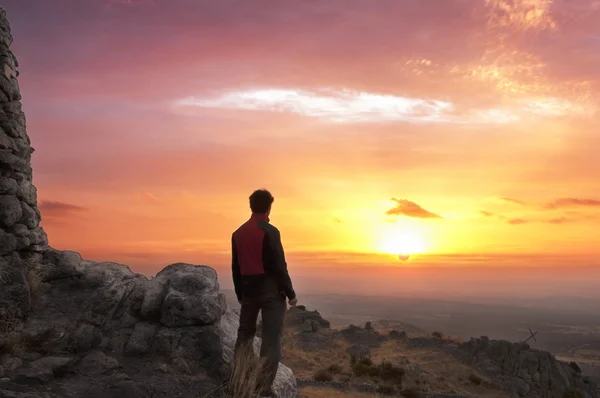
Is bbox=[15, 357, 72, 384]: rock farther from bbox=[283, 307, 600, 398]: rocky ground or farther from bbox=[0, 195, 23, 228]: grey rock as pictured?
bbox=[283, 307, 600, 398]: rocky ground

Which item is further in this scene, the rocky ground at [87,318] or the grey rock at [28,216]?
the grey rock at [28,216]

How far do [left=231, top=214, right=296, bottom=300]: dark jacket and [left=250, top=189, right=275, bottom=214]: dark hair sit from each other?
103mm

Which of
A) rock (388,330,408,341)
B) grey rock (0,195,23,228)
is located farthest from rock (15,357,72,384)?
rock (388,330,408,341)

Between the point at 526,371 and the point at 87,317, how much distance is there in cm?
3397

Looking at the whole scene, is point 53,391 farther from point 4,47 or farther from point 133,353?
point 4,47

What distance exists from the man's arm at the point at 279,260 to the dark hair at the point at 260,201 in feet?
1.12

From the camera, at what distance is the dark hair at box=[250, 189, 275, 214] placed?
28.8 feet

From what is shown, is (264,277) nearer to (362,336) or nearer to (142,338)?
(142,338)

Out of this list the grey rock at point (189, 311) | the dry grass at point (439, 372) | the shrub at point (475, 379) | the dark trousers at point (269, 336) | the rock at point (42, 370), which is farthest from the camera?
the shrub at point (475, 379)

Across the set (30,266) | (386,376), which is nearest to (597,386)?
(386,376)

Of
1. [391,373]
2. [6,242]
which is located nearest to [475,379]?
[391,373]

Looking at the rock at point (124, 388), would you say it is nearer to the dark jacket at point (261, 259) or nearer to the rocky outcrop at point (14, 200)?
the dark jacket at point (261, 259)

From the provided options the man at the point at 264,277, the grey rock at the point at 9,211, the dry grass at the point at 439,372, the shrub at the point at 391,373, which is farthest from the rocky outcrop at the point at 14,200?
the dry grass at the point at 439,372

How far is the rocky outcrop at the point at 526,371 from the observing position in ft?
115
